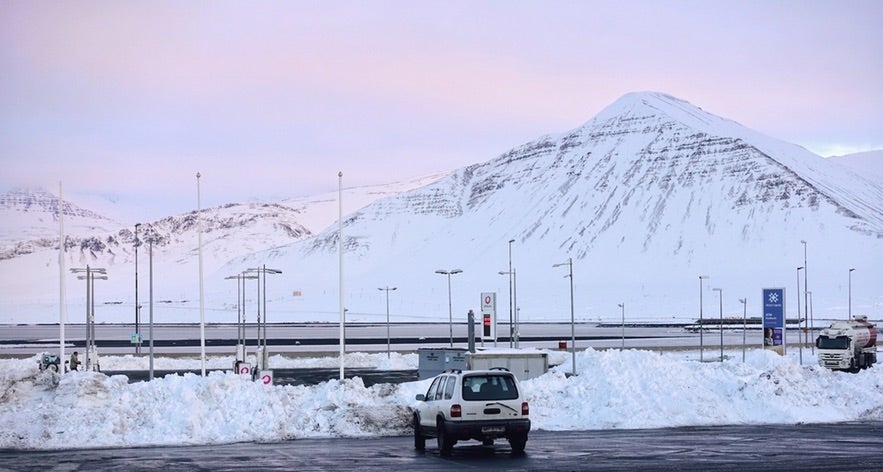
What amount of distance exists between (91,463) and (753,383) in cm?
2293

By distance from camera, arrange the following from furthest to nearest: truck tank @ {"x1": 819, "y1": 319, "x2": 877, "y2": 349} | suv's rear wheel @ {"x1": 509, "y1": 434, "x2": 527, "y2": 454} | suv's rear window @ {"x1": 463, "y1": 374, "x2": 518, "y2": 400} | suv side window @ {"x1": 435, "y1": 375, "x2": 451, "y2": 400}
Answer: truck tank @ {"x1": 819, "y1": 319, "x2": 877, "y2": 349}, suv side window @ {"x1": 435, "y1": 375, "x2": 451, "y2": 400}, suv's rear wheel @ {"x1": 509, "y1": 434, "x2": 527, "y2": 454}, suv's rear window @ {"x1": 463, "y1": 374, "x2": 518, "y2": 400}

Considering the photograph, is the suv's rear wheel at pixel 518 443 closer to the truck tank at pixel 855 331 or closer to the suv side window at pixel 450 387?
the suv side window at pixel 450 387

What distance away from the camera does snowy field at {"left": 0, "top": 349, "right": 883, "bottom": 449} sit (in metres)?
28.5

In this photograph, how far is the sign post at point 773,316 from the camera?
5038cm

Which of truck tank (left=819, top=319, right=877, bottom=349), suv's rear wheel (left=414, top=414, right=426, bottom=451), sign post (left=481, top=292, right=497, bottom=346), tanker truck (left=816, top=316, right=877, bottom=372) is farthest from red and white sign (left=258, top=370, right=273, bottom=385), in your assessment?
truck tank (left=819, top=319, right=877, bottom=349)

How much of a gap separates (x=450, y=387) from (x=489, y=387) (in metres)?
0.99

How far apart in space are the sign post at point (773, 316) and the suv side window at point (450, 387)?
2978 centimetres

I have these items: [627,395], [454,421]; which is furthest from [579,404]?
[454,421]

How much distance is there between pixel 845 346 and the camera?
53.9 m

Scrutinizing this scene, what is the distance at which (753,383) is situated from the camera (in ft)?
120

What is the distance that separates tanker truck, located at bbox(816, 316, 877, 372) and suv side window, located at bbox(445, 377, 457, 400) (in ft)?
116

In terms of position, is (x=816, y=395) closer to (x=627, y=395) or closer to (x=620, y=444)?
(x=627, y=395)

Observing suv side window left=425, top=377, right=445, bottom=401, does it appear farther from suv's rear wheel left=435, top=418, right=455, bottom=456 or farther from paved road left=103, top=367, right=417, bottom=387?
paved road left=103, top=367, right=417, bottom=387

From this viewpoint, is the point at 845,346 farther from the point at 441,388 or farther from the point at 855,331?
the point at 441,388
